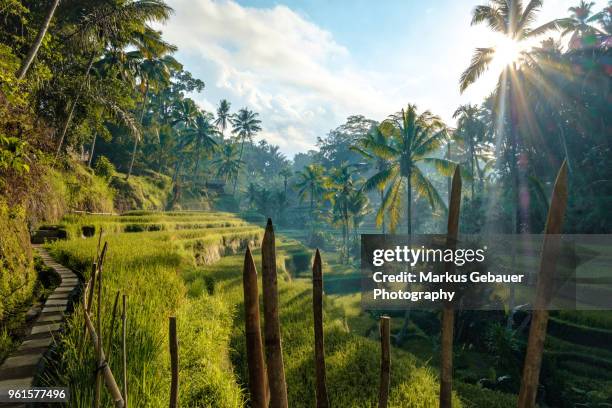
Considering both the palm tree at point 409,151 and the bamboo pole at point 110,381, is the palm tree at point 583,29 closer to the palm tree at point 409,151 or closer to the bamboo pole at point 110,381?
the palm tree at point 409,151

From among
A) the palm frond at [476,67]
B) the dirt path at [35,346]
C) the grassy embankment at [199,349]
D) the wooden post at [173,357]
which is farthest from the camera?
the palm frond at [476,67]

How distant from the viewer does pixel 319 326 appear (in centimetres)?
124

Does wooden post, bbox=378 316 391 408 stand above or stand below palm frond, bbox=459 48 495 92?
below

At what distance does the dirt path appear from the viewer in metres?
2.94

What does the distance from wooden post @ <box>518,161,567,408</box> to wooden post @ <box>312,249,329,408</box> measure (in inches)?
24.6

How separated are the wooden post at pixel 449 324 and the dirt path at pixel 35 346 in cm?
345

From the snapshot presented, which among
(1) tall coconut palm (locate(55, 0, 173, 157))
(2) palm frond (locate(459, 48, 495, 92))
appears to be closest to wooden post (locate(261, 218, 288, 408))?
(1) tall coconut palm (locate(55, 0, 173, 157))

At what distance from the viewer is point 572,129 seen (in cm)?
2409

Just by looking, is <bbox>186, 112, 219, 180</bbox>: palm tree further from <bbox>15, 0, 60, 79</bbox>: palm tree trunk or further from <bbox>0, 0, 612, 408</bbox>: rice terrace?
<bbox>15, 0, 60, 79</bbox>: palm tree trunk

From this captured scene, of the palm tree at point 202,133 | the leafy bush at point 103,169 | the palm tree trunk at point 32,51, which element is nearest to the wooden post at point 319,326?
the palm tree trunk at point 32,51

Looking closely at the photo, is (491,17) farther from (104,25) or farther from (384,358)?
(384,358)

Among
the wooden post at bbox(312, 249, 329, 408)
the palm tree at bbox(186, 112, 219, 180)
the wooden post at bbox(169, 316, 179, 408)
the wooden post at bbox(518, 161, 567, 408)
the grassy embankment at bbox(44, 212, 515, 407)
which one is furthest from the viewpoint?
the palm tree at bbox(186, 112, 219, 180)

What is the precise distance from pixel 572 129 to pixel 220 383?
29.7 m

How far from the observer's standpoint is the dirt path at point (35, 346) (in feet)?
9.64
